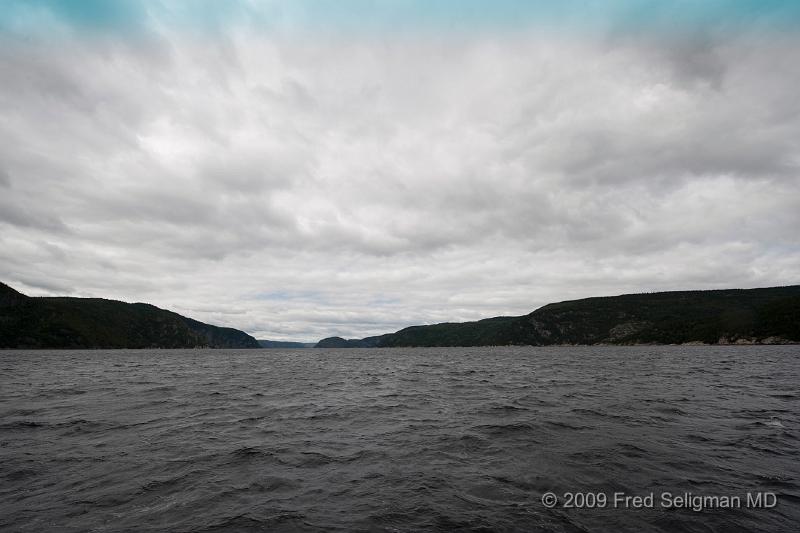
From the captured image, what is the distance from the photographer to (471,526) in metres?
9.76

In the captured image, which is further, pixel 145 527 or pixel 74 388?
pixel 74 388

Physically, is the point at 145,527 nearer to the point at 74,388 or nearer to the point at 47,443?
the point at 47,443

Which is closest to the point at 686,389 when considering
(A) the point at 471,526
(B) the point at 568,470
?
(B) the point at 568,470

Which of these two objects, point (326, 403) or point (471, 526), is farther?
point (326, 403)

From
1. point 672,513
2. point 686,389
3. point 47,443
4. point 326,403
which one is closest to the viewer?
point 672,513

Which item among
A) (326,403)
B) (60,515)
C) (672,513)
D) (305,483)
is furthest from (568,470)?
(326,403)

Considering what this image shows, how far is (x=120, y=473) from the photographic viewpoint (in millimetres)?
14188

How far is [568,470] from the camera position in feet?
46.1

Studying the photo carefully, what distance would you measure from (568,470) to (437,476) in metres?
4.93

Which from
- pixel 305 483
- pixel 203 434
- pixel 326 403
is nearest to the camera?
pixel 305 483

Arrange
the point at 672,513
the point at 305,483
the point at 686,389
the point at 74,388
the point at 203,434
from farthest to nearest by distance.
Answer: the point at 74,388 → the point at 686,389 → the point at 203,434 → the point at 305,483 → the point at 672,513

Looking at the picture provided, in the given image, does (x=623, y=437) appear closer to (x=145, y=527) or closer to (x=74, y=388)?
(x=145, y=527)

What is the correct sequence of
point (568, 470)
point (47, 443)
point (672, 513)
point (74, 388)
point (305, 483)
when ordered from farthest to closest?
point (74, 388)
point (47, 443)
point (568, 470)
point (305, 483)
point (672, 513)

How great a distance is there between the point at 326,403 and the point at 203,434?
11751 mm
